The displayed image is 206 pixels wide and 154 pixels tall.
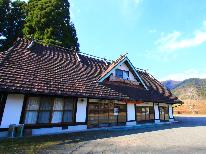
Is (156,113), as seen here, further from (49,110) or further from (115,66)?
(49,110)

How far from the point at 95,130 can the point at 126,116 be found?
4121 millimetres

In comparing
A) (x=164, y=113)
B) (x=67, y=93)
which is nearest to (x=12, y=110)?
(x=67, y=93)

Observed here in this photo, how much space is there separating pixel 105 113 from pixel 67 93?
476 centimetres

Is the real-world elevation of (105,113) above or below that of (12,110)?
above

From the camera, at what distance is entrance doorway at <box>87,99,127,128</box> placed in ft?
56.2

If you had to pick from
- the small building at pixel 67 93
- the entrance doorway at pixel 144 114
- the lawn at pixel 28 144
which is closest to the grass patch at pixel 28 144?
the lawn at pixel 28 144

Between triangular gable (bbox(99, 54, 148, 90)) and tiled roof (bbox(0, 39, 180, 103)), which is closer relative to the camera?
tiled roof (bbox(0, 39, 180, 103))

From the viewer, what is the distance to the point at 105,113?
1820 cm

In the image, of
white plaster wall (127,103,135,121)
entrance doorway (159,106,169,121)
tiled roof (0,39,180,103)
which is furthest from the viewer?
entrance doorway (159,106,169,121)

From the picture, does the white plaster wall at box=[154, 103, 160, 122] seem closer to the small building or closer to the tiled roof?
the small building

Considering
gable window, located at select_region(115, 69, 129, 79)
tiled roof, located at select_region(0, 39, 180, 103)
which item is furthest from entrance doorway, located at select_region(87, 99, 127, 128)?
gable window, located at select_region(115, 69, 129, 79)

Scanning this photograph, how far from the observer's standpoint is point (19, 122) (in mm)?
13109

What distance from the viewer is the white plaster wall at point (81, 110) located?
16.0 meters

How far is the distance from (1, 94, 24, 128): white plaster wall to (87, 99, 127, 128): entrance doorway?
548 centimetres
